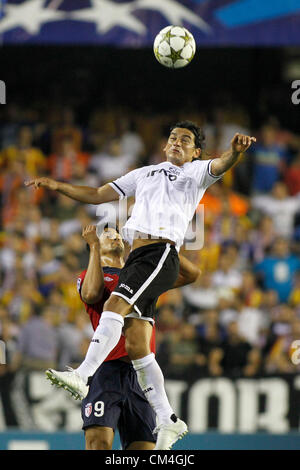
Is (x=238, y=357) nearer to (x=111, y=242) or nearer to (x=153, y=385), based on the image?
(x=111, y=242)

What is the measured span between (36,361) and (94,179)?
405 centimetres

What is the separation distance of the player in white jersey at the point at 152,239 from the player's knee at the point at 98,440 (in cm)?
48

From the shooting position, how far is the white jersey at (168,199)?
6746 millimetres

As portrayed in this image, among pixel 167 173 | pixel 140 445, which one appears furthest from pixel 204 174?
pixel 140 445

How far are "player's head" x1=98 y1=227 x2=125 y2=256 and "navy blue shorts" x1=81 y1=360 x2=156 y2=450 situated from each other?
38.9 inches

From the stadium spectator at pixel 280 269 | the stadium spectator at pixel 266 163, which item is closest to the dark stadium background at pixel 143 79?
the stadium spectator at pixel 266 163

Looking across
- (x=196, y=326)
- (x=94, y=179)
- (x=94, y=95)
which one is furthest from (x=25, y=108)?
(x=196, y=326)

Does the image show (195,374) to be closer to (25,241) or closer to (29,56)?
(25,241)

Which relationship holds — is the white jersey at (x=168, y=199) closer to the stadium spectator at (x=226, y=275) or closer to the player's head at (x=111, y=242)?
the player's head at (x=111, y=242)

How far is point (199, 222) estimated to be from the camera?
1327 centimetres

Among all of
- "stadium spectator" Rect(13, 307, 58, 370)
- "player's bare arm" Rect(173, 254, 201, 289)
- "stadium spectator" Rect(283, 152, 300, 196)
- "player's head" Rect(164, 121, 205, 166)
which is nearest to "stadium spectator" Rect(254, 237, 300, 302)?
"stadium spectator" Rect(283, 152, 300, 196)

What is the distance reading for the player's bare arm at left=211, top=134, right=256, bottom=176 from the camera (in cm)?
636

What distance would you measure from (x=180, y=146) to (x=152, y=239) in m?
0.87

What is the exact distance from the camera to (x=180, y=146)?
23.0 ft
